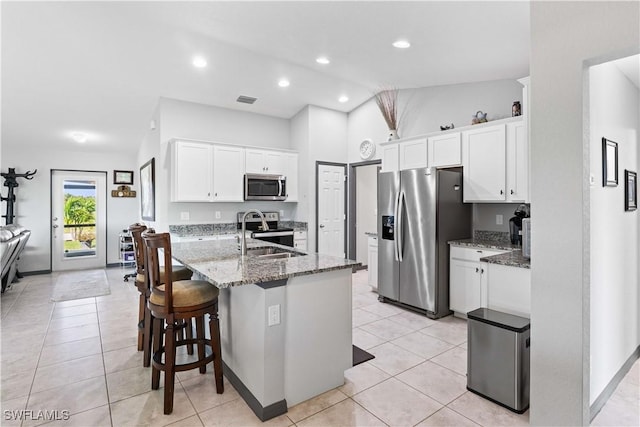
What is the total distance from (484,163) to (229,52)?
10.8ft

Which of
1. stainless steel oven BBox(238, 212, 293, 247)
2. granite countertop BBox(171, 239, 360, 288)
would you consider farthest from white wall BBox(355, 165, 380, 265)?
granite countertop BBox(171, 239, 360, 288)

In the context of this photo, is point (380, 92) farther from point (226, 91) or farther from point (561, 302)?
point (561, 302)

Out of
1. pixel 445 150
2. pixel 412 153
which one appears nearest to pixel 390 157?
pixel 412 153

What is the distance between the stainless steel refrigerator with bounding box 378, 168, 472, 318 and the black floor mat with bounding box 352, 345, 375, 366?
125 centimetres

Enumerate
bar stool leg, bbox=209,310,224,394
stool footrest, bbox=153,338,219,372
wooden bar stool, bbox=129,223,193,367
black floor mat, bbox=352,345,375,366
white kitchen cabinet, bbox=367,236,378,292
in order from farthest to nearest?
white kitchen cabinet, bbox=367,236,378,292 < black floor mat, bbox=352,345,375,366 < wooden bar stool, bbox=129,223,193,367 < bar stool leg, bbox=209,310,224,394 < stool footrest, bbox=153,338,219,372

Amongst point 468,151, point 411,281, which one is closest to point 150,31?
point 468,151

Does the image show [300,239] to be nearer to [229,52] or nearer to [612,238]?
[229,52]

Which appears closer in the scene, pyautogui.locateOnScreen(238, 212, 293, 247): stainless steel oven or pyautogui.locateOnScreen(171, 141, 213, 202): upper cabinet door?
pyautogui.locateOnScreen(171, 141, 213, 202): upper cabinet door

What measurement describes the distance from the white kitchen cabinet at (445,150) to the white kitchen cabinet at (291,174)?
257cm

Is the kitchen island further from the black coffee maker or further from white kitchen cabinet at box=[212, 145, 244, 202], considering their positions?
white kitchen cabinet at box=[212, 145, 244, 202]

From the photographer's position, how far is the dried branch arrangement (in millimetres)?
5223

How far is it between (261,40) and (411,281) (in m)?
3.29

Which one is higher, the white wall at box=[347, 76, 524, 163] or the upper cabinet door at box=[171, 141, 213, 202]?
the white wall at box=[347, 76, 524, 163]

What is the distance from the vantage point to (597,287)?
6.64 ft
